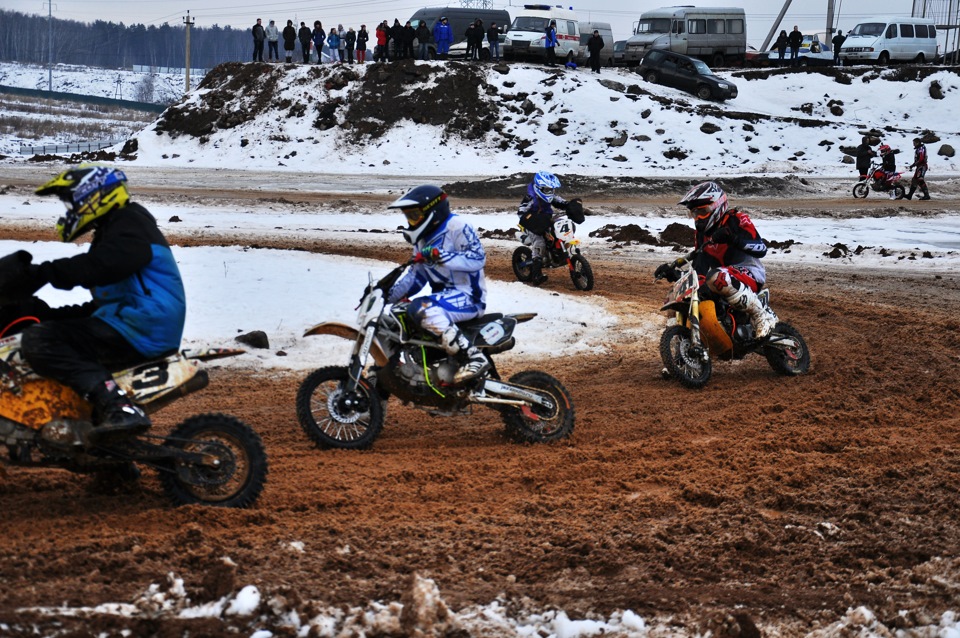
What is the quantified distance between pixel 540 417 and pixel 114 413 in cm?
336

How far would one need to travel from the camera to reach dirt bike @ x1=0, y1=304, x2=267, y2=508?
5168 mm

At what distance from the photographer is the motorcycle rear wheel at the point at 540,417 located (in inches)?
295

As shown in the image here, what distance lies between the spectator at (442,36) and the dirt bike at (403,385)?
107ft

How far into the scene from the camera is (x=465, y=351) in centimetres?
718

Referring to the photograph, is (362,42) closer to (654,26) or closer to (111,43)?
(654,26)

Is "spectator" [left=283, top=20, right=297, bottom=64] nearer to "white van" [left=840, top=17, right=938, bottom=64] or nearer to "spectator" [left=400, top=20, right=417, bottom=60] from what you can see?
"spectator" [left=400, top=20, right=417, bottom=60]

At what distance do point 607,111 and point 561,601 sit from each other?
105 feet

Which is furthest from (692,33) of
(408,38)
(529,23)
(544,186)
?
(544,186)

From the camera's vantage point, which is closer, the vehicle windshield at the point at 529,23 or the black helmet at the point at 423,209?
the black helmet at the point at 423,209

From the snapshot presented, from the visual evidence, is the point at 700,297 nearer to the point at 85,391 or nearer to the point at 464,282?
the point at 464,282

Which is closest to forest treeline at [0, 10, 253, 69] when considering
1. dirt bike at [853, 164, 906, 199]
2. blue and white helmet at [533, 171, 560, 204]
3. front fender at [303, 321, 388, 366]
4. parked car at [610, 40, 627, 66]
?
parked car at [610, 40, 627, 66]

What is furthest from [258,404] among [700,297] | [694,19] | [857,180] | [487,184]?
[694,19]

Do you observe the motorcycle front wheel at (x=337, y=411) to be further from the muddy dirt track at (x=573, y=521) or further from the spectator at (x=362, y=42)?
the spectator at (x=362, y=42)

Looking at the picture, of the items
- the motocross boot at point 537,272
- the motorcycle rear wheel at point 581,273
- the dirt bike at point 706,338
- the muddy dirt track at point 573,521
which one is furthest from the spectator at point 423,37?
the muddy dirt track at point 573,521
